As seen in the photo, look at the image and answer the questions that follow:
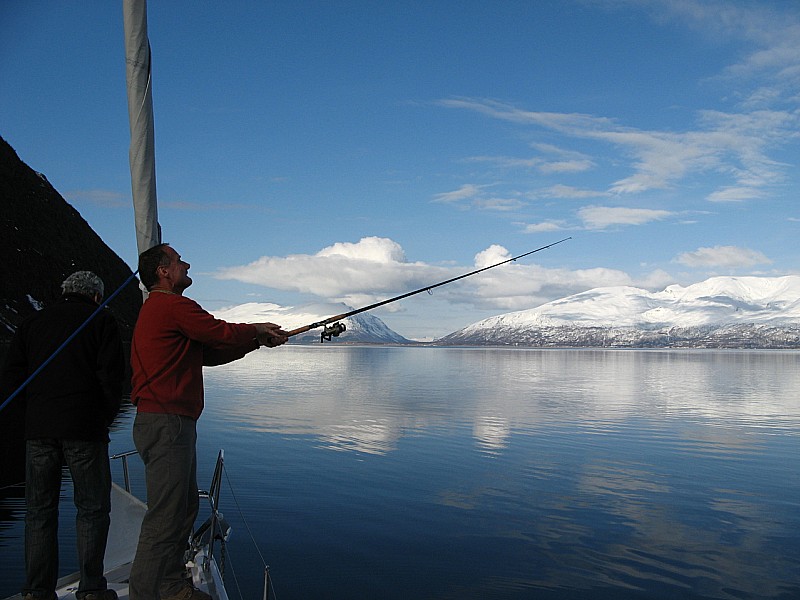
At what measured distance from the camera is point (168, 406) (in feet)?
16.1

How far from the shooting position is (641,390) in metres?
50.9

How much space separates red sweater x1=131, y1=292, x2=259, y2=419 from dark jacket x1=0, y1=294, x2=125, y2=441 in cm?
57

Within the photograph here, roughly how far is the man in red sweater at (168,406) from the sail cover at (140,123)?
2.56ft

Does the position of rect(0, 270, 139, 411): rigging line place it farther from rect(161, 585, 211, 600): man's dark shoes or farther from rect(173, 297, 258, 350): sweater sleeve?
rect(161, 585, 211, 600): man's dark shoes

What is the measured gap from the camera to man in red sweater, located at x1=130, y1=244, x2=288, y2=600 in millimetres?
4883

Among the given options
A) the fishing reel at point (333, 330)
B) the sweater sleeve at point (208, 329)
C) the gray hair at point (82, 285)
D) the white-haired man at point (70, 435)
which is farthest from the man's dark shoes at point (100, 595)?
the fishing reel at point (333, 330)

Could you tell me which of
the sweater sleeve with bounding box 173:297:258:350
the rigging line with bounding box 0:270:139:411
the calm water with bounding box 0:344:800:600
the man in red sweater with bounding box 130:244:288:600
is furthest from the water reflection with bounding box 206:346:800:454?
the sweater sleeve with bounding box 173:297:258:350

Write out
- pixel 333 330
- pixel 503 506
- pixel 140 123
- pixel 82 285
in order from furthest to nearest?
pixel 503 506
pixel 333 330
pixel 82 285
pixel 140 123

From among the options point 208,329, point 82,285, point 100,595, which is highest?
point 82,285

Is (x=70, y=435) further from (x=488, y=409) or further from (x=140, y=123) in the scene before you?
(x=488, y=409)

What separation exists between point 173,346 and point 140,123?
1781 millimetres

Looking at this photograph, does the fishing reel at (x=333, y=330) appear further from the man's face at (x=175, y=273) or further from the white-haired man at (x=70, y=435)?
the white-haired man at (x=70, y=435)

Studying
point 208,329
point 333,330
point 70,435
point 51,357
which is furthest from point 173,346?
point 333,330

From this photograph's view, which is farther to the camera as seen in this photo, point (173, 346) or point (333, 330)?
point (333, 330)
